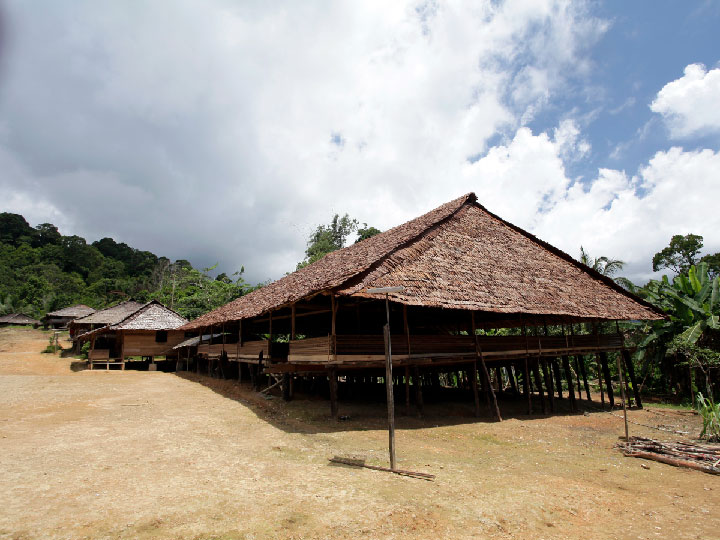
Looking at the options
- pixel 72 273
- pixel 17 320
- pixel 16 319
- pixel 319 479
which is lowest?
pixel 319 479

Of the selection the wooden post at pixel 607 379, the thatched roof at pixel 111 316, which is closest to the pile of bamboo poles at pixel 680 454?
the wooden post at pixel 607 379

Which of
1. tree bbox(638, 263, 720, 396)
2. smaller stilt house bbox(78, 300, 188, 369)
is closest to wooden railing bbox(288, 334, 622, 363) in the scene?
tree bbox(638, 263, 720, 396)

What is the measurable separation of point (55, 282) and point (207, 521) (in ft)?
200

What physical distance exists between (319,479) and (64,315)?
4403 centimetres

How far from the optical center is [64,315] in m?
39.2

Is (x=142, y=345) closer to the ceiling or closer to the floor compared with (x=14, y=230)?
closer to the floor

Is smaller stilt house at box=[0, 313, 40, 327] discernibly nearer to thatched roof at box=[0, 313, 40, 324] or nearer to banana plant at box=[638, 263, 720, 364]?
thatched roof at box=[0, 313, 40, 324]

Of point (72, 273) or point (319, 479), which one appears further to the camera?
point (72, 273)

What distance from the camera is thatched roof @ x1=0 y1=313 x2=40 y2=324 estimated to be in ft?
141

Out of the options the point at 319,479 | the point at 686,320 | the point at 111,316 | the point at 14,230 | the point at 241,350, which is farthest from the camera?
the point at 14,230

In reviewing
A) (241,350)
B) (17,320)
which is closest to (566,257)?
(241,350)

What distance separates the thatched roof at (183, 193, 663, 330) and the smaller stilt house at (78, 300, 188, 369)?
7.95m

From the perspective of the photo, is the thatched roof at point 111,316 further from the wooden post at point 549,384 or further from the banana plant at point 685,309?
the banana plant at point 685,309

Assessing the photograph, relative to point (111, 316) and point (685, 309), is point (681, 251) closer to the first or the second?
point (685, 309)
